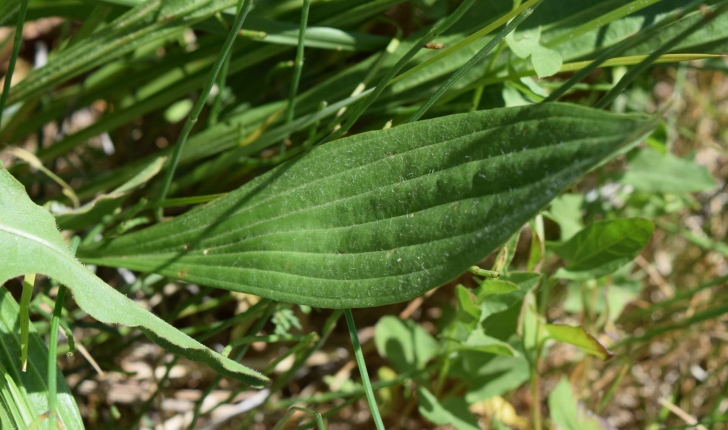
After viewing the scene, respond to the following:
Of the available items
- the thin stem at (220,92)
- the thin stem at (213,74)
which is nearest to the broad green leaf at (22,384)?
the thin stem at (213,74)

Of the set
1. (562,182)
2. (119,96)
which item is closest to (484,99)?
(562,182)

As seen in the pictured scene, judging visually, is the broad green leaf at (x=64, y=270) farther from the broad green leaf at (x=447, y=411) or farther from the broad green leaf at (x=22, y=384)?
the broad green leaf at (x=447, y=411)

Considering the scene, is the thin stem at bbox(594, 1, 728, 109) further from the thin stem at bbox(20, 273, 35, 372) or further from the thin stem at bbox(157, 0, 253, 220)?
the thin stem at bbox(20, 273, 35, 372)

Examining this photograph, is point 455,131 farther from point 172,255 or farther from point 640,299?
point 640,299

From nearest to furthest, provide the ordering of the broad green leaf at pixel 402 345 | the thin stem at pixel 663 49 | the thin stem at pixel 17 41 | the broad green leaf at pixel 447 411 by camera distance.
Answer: the thin stem at pixel 663 49 < the thin stem at pixel 17 41 < the broad green leaf at pixel 447 411 < the broad green leaf at pixel 402 345

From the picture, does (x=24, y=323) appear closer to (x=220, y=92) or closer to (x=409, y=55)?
(x=220, y=92)

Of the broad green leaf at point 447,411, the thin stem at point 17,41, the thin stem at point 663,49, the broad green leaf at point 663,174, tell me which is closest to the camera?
the thin stem at point 663,49
